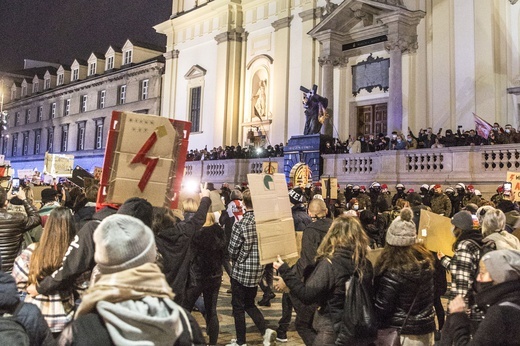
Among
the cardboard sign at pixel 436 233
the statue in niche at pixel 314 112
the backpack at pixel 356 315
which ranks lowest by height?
the backpack at pixel 356 315

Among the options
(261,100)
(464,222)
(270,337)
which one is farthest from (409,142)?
(270,337)

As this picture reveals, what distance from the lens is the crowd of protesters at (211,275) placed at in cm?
215

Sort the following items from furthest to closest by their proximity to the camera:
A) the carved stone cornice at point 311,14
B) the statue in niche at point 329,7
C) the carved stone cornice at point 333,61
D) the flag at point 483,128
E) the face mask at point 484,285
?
the carved stone cornice at point 311,14 → the carved stone cornice at point 333,61 → the statue in niche at point 329,7 → the flag at point 483,128 → the face mask at point 484,285

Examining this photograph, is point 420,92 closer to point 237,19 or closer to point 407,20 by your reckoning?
point 407,20

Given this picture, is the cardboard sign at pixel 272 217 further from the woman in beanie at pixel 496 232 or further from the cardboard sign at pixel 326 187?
the cardboard sign at pixel 326 187

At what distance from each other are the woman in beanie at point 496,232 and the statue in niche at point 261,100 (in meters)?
24.2

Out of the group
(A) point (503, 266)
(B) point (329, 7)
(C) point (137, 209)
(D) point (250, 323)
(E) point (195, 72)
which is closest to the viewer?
(A) point (503, 266)

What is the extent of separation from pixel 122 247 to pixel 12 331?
0.61m

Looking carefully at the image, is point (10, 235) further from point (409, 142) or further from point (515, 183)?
point (409, 142)

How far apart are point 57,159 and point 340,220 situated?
12.6m

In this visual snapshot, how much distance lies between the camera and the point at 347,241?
3947 millimetres

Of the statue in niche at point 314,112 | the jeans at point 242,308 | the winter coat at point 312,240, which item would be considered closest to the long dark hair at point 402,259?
the winter coat at point 312,240

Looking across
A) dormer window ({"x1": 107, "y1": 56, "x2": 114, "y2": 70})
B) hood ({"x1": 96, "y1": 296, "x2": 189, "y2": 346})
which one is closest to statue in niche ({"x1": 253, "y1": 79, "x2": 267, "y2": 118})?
dormer window ({"x1": 107, "y1": 56, "x2": 114, "y2": 70})

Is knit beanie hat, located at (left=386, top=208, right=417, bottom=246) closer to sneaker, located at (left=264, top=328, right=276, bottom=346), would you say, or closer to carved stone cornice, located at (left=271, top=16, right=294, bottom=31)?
sneaker, located at (left=264, top=328, right=276, bottom=346)
